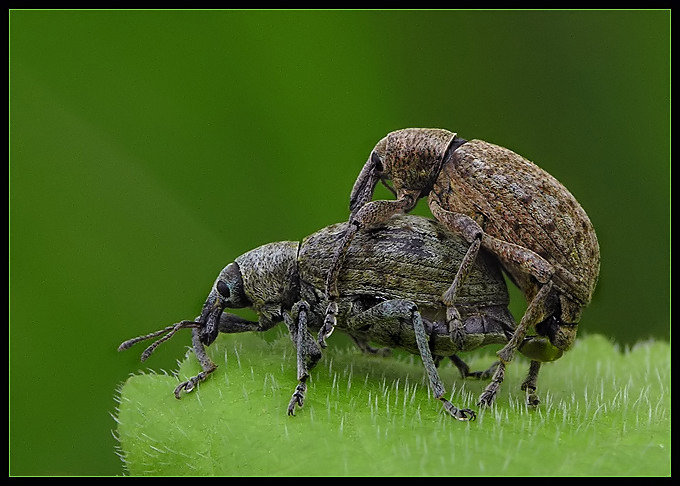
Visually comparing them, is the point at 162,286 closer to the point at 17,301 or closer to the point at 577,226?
the point at 17,301

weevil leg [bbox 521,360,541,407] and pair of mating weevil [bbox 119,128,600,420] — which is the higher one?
pair of mating weevil [bbox 119,128,600,420]

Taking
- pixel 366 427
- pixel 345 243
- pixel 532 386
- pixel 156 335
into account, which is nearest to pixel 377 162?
pixel 345 243

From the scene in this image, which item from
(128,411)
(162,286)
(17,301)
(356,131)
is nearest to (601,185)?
(356,131)

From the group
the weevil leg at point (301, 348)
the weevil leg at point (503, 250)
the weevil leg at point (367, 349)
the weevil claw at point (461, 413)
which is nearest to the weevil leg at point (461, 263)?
the weevil leg at point (503, 250)

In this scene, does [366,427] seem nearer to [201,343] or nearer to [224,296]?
[201,343]

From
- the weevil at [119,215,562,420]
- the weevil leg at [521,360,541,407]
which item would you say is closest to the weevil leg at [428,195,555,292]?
the weevil at [119,215,562,420]

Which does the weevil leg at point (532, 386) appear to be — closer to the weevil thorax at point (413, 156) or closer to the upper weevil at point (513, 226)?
the upper weevil at point (513, 226)

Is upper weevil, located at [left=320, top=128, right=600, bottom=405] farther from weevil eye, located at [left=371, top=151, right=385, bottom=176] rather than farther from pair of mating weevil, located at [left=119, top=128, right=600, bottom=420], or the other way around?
weevil eye, located at [left=371, top=151, right=385, bottom=176]
